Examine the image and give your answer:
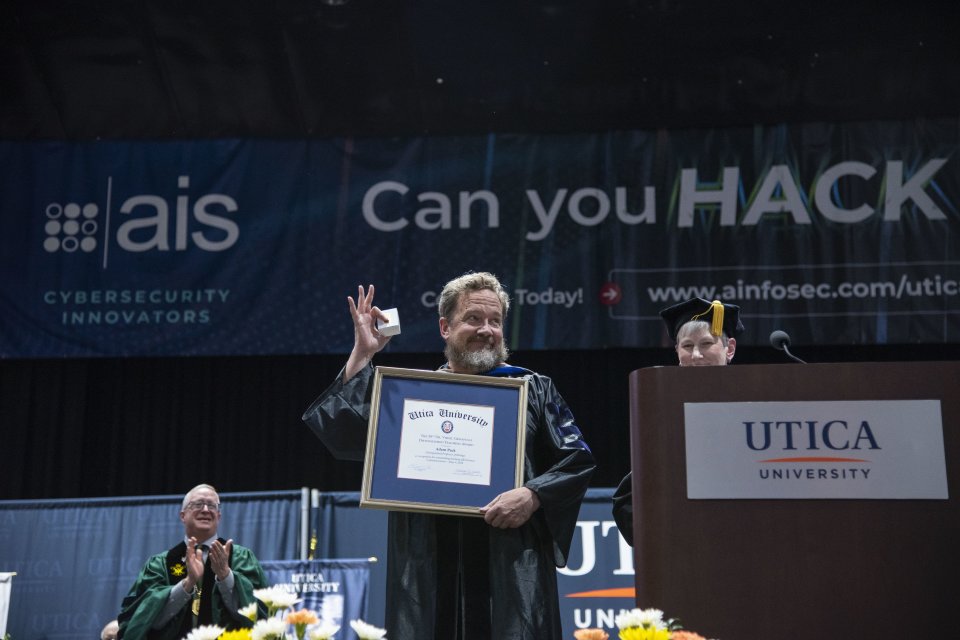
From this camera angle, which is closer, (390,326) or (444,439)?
(444,439)

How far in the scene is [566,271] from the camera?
7844mm

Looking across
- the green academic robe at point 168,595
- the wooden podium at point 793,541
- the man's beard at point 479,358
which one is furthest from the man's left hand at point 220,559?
→ the wooden podium at point 793,541

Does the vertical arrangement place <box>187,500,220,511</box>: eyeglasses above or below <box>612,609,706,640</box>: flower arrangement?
above

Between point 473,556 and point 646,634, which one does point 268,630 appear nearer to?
point 646,634

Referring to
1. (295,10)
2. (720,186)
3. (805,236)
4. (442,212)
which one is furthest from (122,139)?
(805,236)

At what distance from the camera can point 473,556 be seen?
3.06 m

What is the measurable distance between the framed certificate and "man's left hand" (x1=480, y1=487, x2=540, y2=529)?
0.10 ft

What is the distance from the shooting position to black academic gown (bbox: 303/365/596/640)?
2.94 meters

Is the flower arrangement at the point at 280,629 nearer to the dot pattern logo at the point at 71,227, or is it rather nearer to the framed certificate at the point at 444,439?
Answer: the framed certificate at the point at 444,439

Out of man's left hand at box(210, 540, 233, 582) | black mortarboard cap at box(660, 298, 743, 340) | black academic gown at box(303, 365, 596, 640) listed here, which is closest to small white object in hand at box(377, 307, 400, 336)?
black academic gown at box(303, 365, 596, 640)

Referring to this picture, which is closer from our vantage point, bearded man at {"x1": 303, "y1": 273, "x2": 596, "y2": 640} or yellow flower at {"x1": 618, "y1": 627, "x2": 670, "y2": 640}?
yellow flower at {"x1": 618, "y1": 627, "x2": 670, "y2": 640}

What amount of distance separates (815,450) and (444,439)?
1114 mm

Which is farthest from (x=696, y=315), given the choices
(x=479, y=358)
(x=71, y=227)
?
(x=71, y=227)

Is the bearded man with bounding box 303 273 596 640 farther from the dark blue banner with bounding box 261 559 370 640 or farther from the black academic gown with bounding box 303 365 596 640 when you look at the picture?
the dark blue banner with bounding box 261 559 370 640
